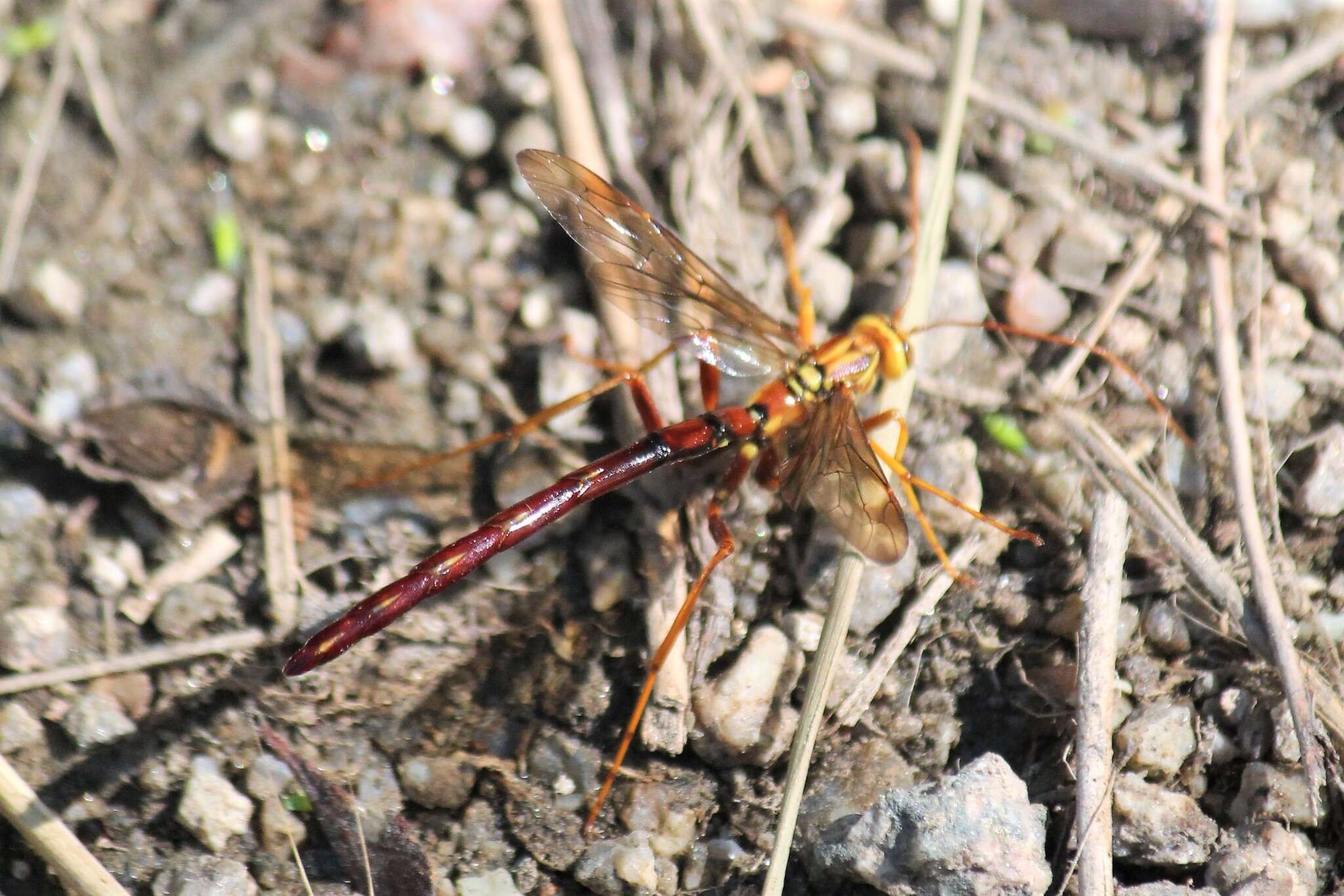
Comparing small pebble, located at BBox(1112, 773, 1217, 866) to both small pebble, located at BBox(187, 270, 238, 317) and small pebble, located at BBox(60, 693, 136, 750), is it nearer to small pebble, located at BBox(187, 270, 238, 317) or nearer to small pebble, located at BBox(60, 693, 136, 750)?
small pebble, located at BBox(60, 693, 136, 750)

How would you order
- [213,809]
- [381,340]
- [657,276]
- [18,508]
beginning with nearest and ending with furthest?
[213,809] < [18,508] < [657,276] < [381,340]

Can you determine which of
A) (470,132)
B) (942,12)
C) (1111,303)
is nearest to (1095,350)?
(1111,303)

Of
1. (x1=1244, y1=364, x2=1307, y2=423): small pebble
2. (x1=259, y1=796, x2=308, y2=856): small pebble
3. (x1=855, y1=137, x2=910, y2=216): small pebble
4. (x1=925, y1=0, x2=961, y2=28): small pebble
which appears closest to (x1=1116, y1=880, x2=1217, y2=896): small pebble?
(x1=1244, y1=364, x2=1307, y2=423): small pebble

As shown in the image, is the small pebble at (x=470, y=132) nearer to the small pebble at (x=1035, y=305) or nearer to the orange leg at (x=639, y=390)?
the orange leg at (x=639, y=390)

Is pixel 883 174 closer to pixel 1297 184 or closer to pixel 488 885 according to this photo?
pixel 1297 184

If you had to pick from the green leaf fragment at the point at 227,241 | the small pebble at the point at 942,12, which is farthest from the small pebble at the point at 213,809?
the small pebble at the point at 942,12

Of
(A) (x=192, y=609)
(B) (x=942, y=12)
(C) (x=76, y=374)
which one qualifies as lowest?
(A) (x=192, y=609)

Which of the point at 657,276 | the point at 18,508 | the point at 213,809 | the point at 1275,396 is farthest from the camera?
the point at 657,276
